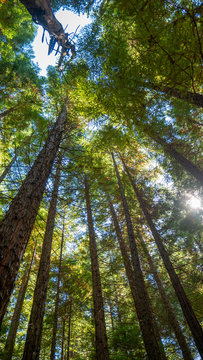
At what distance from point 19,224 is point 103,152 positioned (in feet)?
23.6

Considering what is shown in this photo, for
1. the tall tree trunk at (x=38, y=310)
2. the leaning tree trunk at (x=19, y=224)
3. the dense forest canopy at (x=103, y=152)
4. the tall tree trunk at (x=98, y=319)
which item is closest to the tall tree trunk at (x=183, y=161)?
the dense forest canopy at (x=103, y=152)

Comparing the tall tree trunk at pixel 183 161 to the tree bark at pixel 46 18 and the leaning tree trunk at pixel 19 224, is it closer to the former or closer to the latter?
the tree bark at pixel 46 18

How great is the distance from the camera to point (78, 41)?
794cm

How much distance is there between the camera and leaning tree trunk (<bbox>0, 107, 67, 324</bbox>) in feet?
6.41

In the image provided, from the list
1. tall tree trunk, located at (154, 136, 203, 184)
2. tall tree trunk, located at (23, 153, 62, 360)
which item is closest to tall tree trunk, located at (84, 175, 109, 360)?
tall tree trunk, located at (23, 153, 62, 360)

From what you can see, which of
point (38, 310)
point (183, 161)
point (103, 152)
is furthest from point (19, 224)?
point (183, 161)

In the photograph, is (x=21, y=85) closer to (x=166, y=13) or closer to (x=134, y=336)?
(x=166, y=13)

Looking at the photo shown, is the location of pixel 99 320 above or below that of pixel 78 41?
below

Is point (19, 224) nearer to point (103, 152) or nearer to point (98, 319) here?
point (98, 319)

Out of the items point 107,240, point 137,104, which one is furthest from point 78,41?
point 107,240

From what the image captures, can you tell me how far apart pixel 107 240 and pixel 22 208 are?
10.1m

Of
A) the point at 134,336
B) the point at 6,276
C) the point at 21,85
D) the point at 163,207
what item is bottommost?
the point at 6,276

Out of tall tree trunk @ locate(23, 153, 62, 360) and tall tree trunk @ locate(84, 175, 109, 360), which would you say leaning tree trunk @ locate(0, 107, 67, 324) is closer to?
tall tree trunk @ locate(23, 153, 62, 360)

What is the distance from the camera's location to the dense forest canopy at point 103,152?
3.21m
